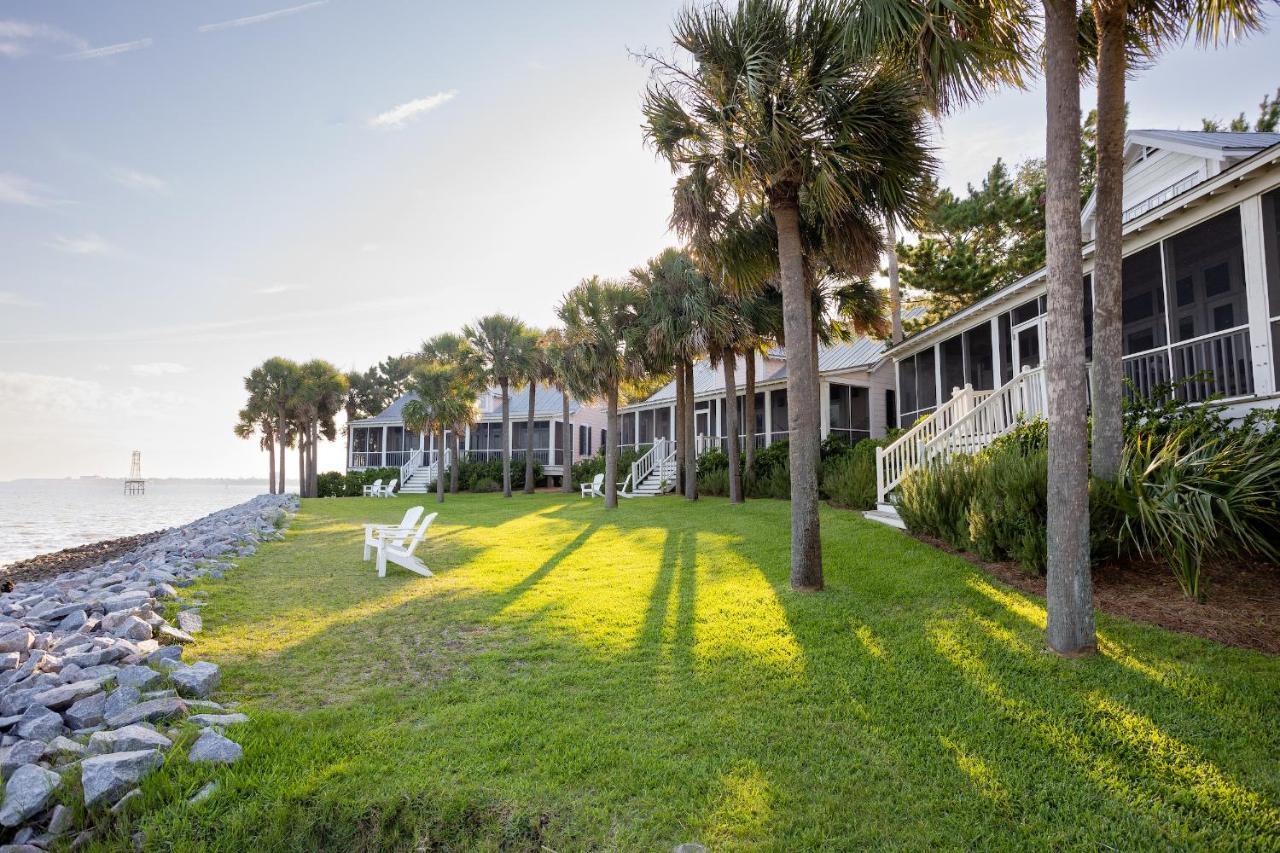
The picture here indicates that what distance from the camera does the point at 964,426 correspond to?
31.9 ft

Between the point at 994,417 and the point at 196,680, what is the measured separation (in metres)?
10.7

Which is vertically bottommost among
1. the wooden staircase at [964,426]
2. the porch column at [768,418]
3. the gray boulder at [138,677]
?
the gray boulder at [138,677]

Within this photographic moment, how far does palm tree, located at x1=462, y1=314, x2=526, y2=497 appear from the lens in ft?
84.7

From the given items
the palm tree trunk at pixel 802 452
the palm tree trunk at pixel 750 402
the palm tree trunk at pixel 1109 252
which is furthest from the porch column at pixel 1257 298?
the palm tree trunk at pixel 750 402

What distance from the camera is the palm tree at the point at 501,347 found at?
25.8 metres

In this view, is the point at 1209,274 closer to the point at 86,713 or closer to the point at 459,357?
the point at 86,713

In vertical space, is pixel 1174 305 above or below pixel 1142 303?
below

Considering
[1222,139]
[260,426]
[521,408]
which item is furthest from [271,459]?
[1222,139]

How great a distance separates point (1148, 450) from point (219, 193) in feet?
53.6

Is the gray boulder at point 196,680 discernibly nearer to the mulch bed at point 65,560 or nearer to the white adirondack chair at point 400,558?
the white adirondack chair at point 400,558

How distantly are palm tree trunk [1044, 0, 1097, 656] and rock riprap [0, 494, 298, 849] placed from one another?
5743 millimetres

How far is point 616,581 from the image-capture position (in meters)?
8.15

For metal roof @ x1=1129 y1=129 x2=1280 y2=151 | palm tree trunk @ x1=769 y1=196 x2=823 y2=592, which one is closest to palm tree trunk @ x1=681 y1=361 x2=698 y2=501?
palm tree trunk @ x1=769 y1=196 x2=823 y2=592

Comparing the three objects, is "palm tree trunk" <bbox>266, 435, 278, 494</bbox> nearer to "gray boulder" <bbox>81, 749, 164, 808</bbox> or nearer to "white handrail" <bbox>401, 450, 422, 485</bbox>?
"white handrail" <bbox>401, 450, 422, 485</bbox>
